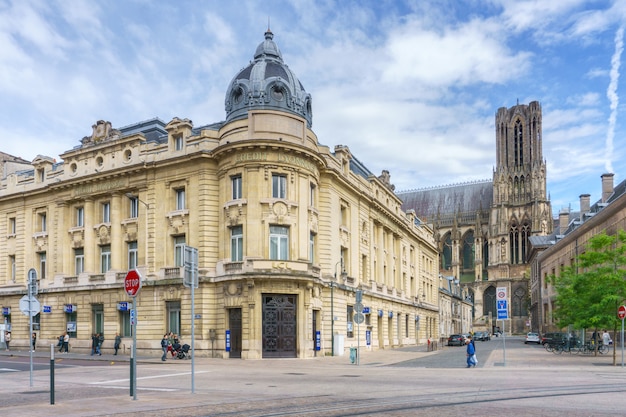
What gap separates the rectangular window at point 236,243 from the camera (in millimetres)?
40406

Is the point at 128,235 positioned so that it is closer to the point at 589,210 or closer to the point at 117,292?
the point at 117,292

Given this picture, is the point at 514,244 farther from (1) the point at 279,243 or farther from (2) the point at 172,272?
(2) the point at 172,272

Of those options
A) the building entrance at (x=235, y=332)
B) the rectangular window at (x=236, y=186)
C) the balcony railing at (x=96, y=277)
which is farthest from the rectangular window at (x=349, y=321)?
the balcony railing at (x=96, y=277)

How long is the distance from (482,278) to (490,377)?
391ft

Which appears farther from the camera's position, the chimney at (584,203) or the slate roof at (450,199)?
the slate roof at (450,199)

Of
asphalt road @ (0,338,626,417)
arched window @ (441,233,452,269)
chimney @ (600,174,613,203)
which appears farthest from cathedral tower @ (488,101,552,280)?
asphalt road @ (0,338,626,417)

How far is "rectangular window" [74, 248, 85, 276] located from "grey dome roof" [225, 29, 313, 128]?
1510cm

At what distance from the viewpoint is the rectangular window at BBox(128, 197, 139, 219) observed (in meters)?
45.4

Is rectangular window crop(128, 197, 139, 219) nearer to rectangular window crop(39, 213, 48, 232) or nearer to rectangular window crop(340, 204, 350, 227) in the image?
rectangular window crop(39, 213, 48, 232)

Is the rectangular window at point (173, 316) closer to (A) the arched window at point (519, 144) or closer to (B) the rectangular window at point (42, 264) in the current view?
(B) the rectangular window at point (42, 264)

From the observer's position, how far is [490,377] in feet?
78.2

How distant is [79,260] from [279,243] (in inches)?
685

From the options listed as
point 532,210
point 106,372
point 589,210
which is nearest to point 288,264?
point 106,372

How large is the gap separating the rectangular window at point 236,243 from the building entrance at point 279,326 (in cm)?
321
